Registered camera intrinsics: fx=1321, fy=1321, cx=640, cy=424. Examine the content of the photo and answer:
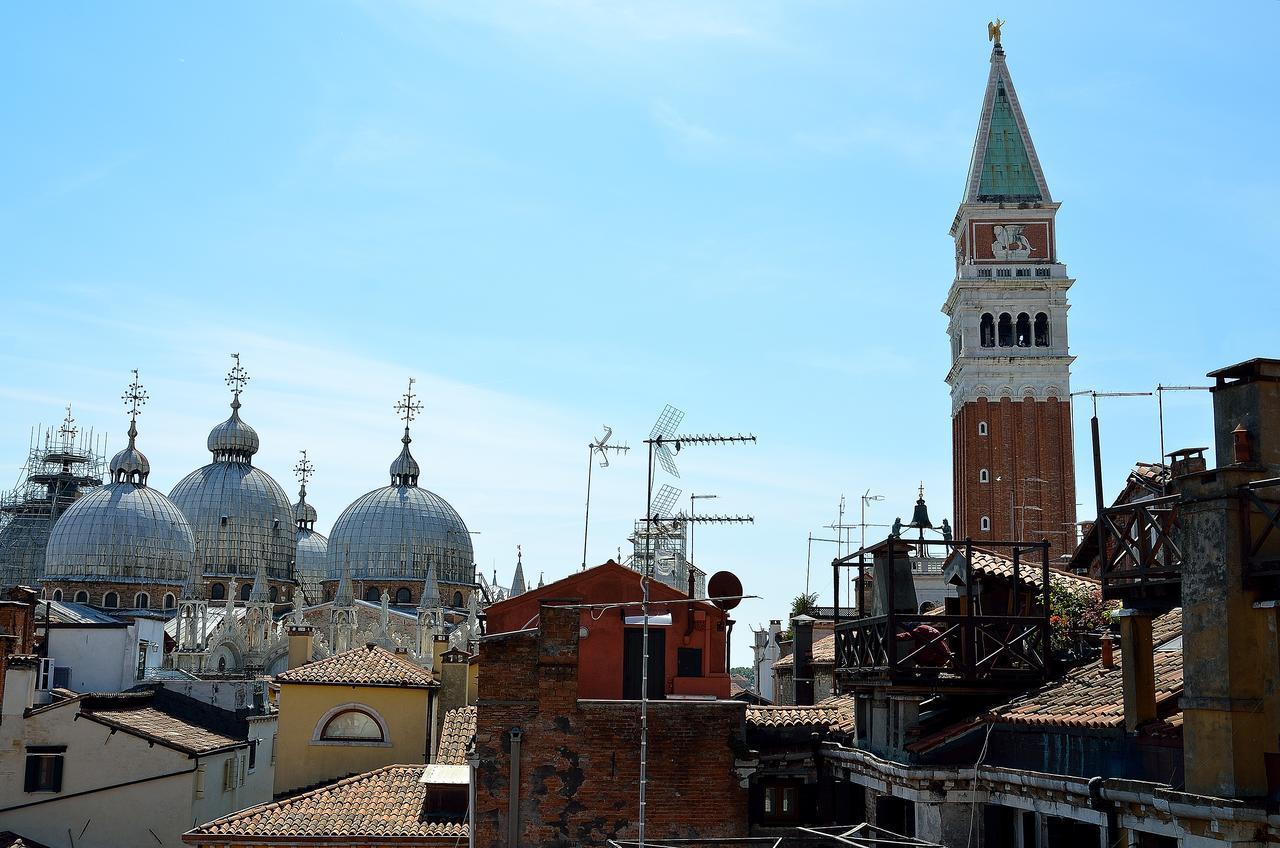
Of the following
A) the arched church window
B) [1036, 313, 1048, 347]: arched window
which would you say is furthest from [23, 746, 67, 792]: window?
[1036, 313, 1048, 347]: arched window

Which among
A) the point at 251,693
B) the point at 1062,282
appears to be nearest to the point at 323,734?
the point at 251,693

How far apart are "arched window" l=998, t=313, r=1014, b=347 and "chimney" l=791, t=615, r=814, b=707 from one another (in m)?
40.4

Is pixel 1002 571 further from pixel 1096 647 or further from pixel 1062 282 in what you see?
pixel 1062 282

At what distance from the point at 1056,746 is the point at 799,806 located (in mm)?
6614

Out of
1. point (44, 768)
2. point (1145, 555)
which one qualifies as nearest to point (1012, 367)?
point (44, 768)

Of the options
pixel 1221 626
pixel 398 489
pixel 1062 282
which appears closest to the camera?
pixel 1221 626

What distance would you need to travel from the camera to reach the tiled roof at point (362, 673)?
26016 millimetres

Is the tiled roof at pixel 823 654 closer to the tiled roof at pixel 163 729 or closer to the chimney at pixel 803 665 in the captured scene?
the chimney at pixel 803 665

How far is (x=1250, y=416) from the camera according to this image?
11625 mm

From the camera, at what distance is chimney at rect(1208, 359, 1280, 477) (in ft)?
37.5

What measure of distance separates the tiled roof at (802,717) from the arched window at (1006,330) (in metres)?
46.0

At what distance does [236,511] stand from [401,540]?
10482 mm

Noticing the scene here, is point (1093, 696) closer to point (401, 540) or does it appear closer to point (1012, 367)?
point (1012, 367)

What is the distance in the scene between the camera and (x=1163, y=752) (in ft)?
39.4
